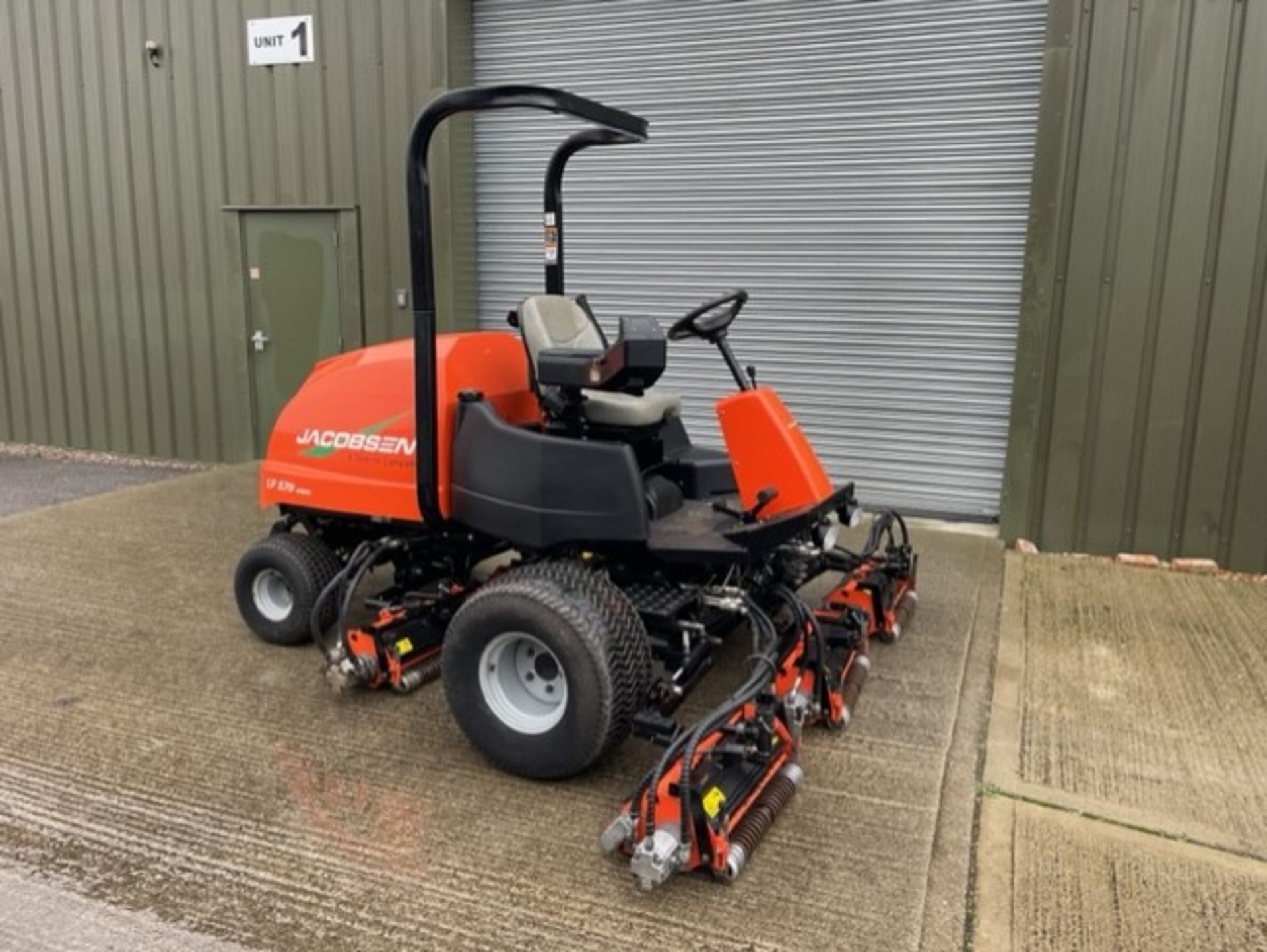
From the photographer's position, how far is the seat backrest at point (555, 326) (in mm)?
3691

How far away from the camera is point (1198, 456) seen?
5.42 meters

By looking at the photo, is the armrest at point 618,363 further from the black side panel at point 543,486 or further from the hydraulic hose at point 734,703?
the hydraulic hose at point 734,703

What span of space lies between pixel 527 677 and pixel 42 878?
1395 mm

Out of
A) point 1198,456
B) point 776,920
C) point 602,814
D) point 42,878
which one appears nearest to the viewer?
point 776,920

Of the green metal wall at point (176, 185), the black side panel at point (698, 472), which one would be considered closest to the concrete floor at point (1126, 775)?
the black side panel at point (698, 472)

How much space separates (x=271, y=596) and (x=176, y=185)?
16.1ft

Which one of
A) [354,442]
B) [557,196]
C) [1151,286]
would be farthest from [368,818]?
[1151,286]

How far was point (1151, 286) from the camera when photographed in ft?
17.6

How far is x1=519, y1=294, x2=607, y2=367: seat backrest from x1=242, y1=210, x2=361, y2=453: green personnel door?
3914 millimetres

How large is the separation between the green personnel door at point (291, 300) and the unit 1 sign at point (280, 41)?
1064 millimetres

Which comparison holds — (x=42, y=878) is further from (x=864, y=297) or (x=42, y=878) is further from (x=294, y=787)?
(x=864, y=297)

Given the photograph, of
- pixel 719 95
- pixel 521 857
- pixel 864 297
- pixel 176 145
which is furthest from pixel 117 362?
pixel 521 857

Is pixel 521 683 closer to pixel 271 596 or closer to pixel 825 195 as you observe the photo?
pixel 271 596

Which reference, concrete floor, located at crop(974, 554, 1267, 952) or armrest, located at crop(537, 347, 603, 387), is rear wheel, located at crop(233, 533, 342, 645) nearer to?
armrest, located at crop(537, 347, 603, 387)
